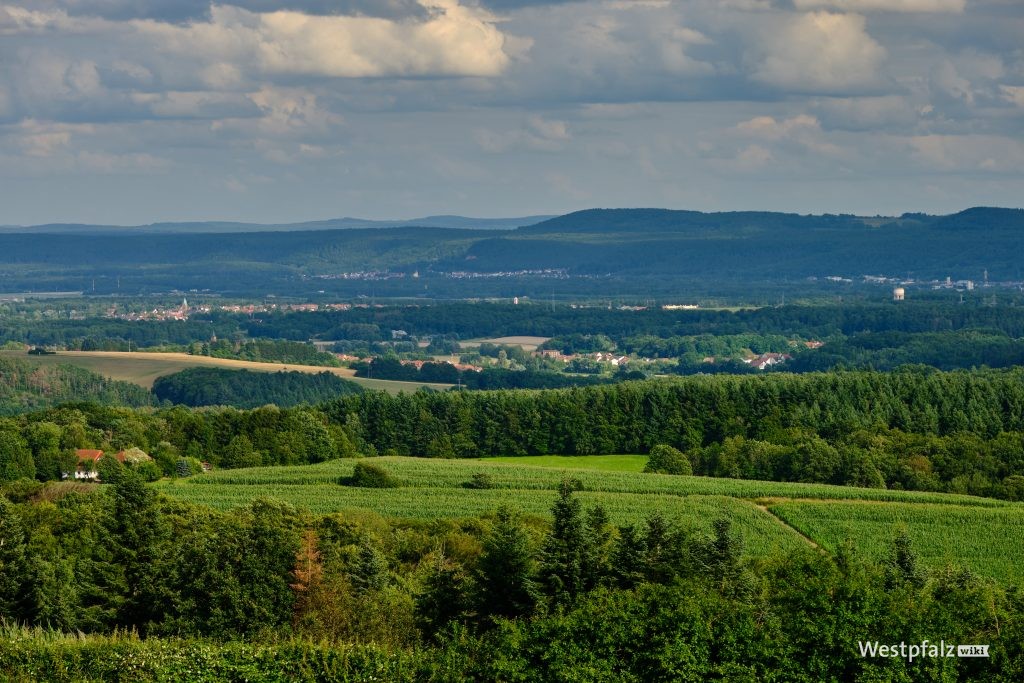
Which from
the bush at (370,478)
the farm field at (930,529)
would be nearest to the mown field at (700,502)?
the farm field at (930,529)

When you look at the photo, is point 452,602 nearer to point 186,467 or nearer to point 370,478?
point 370,478

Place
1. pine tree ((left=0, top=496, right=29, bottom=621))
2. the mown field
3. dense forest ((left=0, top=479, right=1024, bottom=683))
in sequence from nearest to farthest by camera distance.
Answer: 1. dense forest ((left=0, top=479, right=1024, bottom=683))
2. pine tree ((left=0, top=496, right=29, bottom=621))
3. the mown field

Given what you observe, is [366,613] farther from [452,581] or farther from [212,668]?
[212,668]

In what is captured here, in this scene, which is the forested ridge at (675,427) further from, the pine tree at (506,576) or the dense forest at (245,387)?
the dense forest at (245,387)

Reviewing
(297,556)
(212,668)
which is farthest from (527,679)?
(297,556)

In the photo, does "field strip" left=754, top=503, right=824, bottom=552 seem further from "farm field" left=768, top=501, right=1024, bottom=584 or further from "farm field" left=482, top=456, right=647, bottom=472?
"farm field" left=482, top=456, right=647, bottom=472

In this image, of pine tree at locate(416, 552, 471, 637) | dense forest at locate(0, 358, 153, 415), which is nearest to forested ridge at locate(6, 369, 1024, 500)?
pine tree at locate(416, 552, 471, 637)

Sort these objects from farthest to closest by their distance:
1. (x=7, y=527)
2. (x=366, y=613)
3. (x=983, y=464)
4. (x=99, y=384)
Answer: (x=99, y=384) → (x=983, y=464) → (x=7, y=527) → (x=366, y=613)
